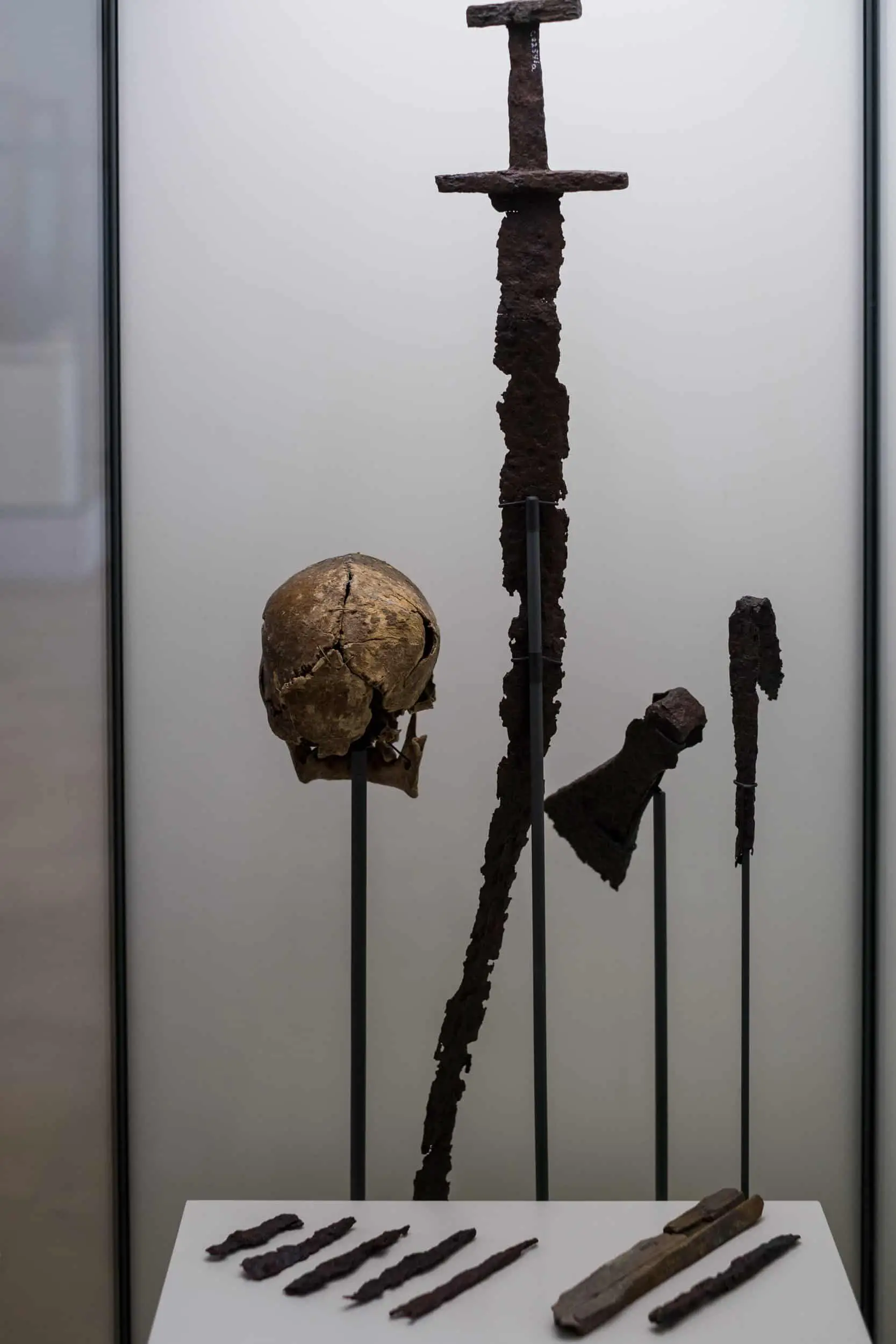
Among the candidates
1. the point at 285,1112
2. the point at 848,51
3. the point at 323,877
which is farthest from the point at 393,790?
the point at 848,51

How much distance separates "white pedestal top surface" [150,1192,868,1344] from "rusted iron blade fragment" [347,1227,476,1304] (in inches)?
0.4

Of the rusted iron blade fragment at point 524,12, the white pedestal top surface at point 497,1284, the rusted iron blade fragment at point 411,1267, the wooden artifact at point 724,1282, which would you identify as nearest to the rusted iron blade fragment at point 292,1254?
the white pedestal top surface at point 497,1284

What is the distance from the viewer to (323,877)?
2783 mm

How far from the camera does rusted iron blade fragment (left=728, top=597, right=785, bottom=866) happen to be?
2.25 meters

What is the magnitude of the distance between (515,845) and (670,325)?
124 centimetres

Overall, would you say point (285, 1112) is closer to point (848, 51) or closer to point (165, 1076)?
point (165, 1076)

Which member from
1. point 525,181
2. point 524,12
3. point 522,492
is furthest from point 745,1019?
point 524,12

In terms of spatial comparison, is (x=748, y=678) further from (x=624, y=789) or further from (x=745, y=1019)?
(x=745, y=1019)

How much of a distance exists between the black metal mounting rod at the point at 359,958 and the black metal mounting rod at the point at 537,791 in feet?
0.96

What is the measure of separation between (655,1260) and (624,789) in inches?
29.6

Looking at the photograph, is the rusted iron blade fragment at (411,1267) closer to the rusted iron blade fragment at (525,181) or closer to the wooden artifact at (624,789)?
the wooden artifact at (624,789)

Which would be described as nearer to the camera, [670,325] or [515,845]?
[515,845]

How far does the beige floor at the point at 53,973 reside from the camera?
83.6 inches

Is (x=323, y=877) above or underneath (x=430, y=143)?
underneath
